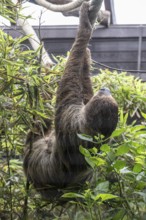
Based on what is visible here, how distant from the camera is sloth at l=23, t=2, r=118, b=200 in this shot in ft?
8.85

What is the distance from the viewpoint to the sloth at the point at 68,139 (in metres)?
2.70

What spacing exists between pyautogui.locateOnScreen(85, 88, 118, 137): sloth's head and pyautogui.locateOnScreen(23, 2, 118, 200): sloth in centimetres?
2

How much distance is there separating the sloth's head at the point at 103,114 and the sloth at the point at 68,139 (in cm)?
2

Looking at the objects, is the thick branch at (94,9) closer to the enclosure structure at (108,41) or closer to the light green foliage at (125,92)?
the light green foliage at (125,92)

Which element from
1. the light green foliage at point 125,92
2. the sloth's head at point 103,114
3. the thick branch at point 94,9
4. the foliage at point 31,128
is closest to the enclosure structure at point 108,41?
the light green foliage at point 125,92

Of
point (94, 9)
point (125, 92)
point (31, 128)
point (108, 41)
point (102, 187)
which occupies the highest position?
point (108, 41)

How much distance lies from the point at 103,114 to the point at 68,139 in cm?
43

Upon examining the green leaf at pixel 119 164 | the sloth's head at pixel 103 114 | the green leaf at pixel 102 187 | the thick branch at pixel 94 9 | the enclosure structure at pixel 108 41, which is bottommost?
the green leaf at pixel 102 187

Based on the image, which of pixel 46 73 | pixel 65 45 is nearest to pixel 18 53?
pixel 46 73

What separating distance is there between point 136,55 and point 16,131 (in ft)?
14.8

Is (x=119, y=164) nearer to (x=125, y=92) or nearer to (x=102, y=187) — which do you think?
(x=102, y=187)

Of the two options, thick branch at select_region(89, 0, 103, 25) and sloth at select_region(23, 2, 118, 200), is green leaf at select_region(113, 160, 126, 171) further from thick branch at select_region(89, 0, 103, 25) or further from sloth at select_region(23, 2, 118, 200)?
thick branch at select_region(89, 0, 103, 25)

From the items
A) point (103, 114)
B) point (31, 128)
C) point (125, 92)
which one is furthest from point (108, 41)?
point (103, 114)

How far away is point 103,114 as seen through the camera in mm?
2365
